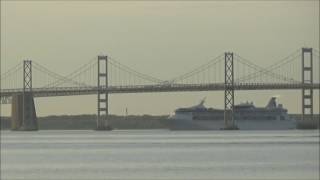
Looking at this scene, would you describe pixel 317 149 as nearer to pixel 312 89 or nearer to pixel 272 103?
pixel 312 89

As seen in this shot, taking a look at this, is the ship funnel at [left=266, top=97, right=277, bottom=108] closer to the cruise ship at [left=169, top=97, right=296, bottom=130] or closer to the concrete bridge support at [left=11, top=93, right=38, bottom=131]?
the cruise ship at [left=169, top=97, right=296, bottom=130]

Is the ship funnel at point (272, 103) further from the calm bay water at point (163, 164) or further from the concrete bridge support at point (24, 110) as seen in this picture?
the calm bay water at point (163, 164)

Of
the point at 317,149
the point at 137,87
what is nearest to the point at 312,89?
the point at 137,87

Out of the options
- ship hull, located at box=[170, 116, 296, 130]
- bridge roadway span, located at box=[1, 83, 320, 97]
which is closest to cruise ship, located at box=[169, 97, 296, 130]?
ship hull, located at box=[170, 116, 296, 130]

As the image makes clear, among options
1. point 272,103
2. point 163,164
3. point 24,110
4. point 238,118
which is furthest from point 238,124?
point 163,164

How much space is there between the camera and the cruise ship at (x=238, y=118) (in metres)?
78.2

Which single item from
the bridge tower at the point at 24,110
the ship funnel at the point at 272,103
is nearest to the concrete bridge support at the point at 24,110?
the bridge tower at the point at 24,110

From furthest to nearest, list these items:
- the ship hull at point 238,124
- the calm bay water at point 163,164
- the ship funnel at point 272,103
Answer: the ship funnel at point 272,103, the ship hull at point 238,124, the calm bay water at point 163,164

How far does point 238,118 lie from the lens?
256 ft

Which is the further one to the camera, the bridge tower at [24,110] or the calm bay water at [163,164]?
the bridge tower at [24,110]

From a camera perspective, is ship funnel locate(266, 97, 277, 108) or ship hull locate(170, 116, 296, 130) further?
ship funnel locate(266, 97, 277, 108)

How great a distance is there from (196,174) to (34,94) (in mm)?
36787

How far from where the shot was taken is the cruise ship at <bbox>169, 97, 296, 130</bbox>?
7819cm

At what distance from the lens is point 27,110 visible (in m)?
60.4
